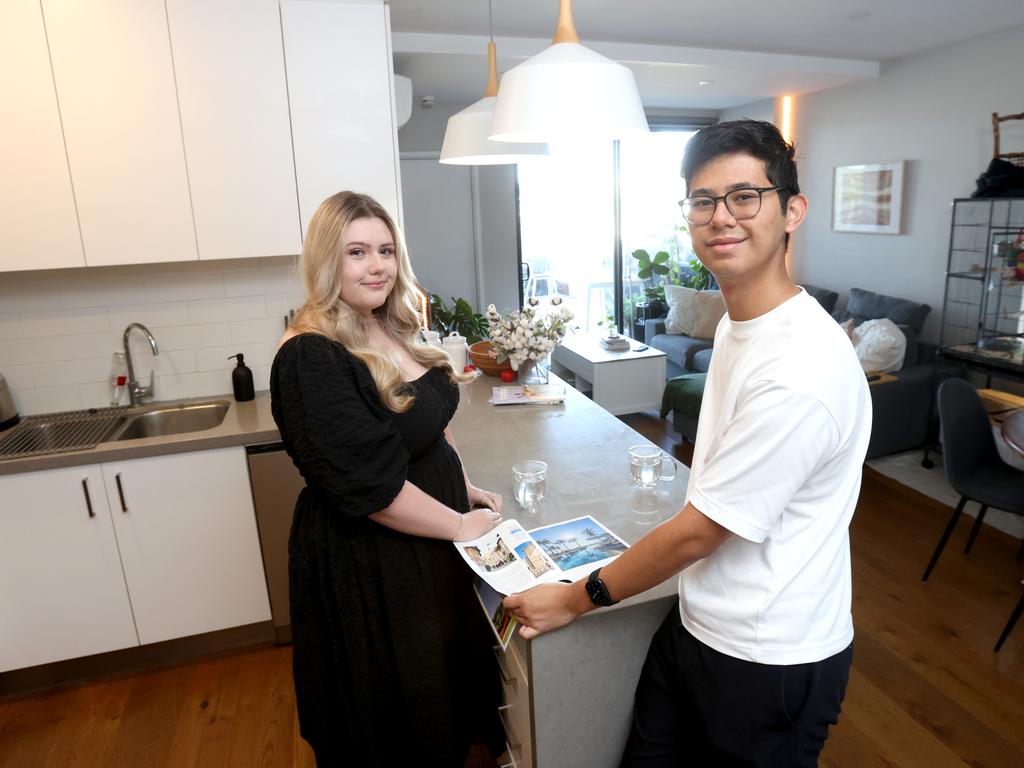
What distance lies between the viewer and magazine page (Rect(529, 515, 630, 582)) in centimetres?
144

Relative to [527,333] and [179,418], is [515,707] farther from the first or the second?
[179,418]

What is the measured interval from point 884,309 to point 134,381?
5108mm

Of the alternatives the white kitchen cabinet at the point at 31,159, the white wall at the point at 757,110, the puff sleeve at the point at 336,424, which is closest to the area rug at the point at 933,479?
the puff sleeve at the point at 336,424

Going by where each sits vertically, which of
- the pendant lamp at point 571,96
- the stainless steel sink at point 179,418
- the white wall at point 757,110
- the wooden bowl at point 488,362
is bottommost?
the stainless steel sink at point 179,418

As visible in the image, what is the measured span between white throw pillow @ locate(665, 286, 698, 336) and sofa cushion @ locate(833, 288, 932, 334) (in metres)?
1.22

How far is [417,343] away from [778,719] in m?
1.13

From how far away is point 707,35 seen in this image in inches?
176

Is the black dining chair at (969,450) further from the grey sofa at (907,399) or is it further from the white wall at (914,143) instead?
the white wall at (914,143)

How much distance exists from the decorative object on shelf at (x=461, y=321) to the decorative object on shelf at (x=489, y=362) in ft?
6.86

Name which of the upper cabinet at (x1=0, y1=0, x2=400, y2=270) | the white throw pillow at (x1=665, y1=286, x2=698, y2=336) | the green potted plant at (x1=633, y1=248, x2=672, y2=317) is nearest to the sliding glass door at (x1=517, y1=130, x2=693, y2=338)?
the green potted plant at (x1=633, y1=248, x2=672, y2=317)

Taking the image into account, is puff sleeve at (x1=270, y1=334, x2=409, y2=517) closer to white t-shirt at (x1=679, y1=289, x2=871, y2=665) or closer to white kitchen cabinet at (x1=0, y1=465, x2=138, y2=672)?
white t-shirt at (x1=679, y1=289, x2=871, y2=665)

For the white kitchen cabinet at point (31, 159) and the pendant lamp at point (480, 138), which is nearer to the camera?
the pendant lamp at point (480, 138)

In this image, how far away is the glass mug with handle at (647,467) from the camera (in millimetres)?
1852

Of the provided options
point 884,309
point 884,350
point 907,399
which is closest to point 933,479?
point 907,399
